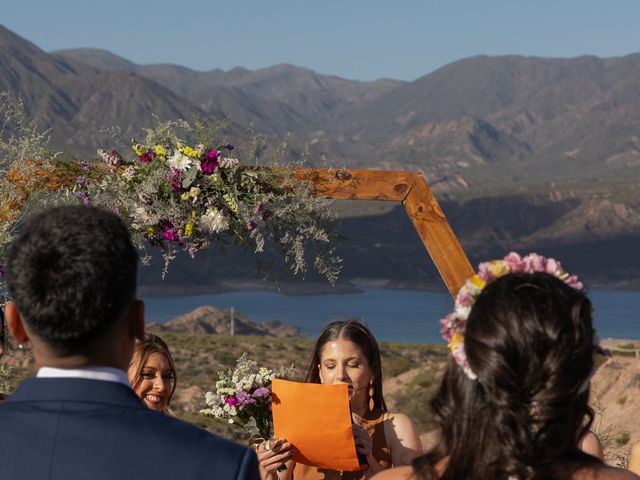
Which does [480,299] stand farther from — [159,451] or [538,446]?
[159,451]

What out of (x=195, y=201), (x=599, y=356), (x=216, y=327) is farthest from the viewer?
(x=216, y=327)

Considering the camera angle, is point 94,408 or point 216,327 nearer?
point 94,408

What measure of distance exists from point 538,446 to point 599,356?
387 millimetres

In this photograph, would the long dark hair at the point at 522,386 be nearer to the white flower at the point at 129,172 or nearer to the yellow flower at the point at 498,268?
the yellow flower at the point at 498,268

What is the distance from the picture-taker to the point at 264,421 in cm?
463

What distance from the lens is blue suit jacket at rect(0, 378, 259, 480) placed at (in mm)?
2082

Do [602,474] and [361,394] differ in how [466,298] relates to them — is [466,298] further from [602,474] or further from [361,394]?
[361,394]

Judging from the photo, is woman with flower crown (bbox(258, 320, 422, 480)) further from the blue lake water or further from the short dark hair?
the blue lake water

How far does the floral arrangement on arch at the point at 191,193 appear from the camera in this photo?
19.7ft

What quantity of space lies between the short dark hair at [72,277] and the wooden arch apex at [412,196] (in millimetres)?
3959

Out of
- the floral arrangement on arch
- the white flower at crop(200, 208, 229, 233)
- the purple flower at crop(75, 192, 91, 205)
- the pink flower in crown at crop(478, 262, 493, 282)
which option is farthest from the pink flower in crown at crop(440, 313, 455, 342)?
the purple flower at crop(75, 192, 91, 205)

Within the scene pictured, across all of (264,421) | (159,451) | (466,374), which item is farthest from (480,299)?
(264,421)

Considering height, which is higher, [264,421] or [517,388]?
[517,388]

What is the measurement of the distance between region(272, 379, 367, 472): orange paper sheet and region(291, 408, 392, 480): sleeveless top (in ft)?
0.90
